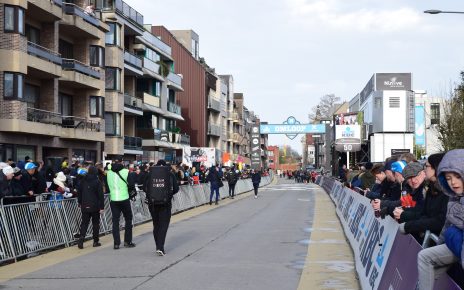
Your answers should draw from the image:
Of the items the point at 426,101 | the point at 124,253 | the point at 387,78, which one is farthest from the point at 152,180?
the point at 426,101

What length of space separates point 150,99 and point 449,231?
2035 inches

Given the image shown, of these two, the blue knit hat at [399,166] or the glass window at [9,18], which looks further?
the glass window at [9,18]

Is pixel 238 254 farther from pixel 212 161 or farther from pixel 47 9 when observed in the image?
pixel 212 161

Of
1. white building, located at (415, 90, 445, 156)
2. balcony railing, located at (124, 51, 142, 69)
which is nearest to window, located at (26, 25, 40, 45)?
balcony railing, located at (124, 51, 142, 69)

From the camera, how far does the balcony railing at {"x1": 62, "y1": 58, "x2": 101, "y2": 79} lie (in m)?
35.7

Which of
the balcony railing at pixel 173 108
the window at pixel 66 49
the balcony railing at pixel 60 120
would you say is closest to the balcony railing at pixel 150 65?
the balcony railing at pixel 173 108

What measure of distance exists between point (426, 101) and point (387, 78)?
11.5m

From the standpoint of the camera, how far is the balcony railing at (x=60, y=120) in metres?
31.3

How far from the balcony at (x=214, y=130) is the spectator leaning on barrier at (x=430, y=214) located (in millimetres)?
74533

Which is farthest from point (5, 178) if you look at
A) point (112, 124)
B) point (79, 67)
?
point (112, 124)

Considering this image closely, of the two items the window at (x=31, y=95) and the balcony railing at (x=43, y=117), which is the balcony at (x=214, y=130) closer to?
the balcony railing at (x=43, y=117)

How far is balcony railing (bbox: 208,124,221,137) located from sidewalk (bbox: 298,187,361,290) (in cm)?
6278

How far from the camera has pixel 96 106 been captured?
39438mm

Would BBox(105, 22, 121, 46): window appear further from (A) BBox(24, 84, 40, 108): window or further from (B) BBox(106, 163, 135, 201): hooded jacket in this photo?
(B) BBox(106, 163, 135, 201): hooded jacket
